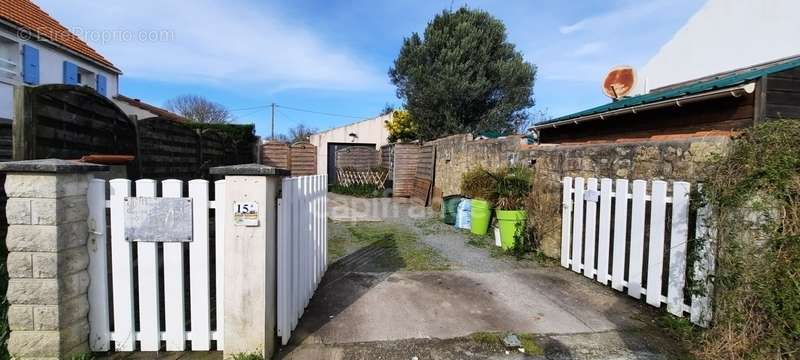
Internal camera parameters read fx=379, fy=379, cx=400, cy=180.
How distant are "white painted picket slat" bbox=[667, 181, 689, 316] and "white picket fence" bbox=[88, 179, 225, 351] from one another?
3495 mm

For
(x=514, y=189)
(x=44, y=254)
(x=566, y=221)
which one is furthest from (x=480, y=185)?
(x=44, y=254)

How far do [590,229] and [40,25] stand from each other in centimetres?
1601

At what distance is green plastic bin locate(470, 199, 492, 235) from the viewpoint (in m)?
6.85

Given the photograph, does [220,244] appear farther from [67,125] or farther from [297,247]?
[67,125]

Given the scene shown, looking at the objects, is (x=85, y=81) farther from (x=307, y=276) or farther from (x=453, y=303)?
(x=453, y=303)

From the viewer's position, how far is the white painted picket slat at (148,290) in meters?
2.41

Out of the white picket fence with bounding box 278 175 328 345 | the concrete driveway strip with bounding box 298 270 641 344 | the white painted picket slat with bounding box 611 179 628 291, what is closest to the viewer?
the white picket fence with bounding box 278 175 328 345

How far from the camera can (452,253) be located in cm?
555

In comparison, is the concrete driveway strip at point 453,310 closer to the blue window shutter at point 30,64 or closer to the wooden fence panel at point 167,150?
the wooden fence panel at point 167,150

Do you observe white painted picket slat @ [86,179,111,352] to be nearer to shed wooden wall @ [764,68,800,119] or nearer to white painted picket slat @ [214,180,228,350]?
white painted picket slat @ [214,180,228,350]

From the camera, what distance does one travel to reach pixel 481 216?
270 inches

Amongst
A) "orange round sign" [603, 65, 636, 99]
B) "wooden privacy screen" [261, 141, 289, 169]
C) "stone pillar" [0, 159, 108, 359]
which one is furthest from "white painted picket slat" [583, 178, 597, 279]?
"wooden privacy screen" [261, 141, 289, 169]

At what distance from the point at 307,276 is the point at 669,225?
3.22m

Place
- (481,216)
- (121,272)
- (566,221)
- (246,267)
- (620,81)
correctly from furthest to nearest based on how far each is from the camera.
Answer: (620,81) < (481,216) < (566,221) < (121,272) < (246,267)
